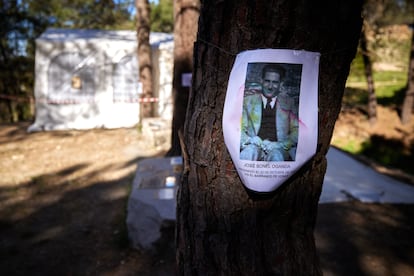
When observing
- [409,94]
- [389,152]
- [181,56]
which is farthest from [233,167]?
[409,94]

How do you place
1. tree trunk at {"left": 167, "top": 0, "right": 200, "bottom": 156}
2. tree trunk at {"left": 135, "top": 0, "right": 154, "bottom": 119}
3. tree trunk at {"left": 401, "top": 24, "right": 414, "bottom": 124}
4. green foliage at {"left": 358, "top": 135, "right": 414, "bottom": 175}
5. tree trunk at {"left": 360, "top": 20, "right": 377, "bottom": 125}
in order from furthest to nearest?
tree trunk at {"left": 401, "top": 24, "right": 414, "bottom": 124}
tree trunk at {"left": 135, "top": 0, "right": 154, "bottom": 119}
tree trunk at {"left": 360, "top": 20, "right": 377, "bottom": 125}
green foliage at {"left": 358, "top": 135, "right": 414, "bottom": 175}
tree trunk at {"left": 167, "top": 0, "right": 200, "bottom": 156}

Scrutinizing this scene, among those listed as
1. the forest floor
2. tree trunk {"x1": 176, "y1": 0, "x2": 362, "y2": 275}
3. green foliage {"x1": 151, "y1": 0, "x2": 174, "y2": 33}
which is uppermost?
green foliage {"x1": 151, "y1": 0, "x2": 174, "y2": 33}

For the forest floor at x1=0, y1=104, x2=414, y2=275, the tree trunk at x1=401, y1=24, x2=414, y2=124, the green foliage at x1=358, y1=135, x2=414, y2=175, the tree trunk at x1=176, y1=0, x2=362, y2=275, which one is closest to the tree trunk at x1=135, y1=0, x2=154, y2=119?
the forest floor at x1=0, y1=104, x2=414, y2=275

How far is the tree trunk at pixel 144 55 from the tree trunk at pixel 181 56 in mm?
4130

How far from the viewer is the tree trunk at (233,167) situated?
118 cm

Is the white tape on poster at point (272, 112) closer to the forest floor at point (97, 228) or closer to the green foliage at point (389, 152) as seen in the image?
the forest floor at point (97, 228)

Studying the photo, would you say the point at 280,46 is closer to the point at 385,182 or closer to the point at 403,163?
the point at 385,182

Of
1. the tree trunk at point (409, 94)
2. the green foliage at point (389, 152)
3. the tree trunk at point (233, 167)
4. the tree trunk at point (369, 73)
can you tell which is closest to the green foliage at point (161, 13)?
the tree trunk at point (369, 73)

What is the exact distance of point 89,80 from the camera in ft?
32.8

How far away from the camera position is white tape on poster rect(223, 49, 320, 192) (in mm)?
1186

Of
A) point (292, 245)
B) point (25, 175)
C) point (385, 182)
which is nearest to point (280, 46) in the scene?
point (292, 245)

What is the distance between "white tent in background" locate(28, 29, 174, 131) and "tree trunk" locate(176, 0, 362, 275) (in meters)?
8.54

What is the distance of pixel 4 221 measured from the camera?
418 cm

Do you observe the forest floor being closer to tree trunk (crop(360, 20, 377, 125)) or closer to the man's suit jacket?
the man's suit jacket
